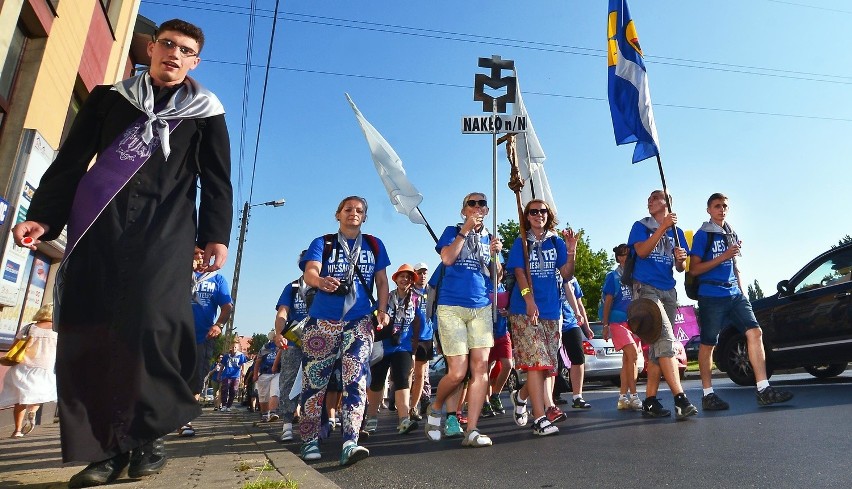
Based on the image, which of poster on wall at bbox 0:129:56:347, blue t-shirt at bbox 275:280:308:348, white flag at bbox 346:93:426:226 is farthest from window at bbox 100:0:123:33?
blue t-shirt at bbox 275:280:308:348

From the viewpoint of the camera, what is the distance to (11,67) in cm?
817

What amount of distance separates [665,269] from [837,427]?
2.10 meters

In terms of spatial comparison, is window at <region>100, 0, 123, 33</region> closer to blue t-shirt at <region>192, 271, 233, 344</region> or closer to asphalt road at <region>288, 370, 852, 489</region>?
blue t-shirt at <region>192, 271, 233, 344</region>

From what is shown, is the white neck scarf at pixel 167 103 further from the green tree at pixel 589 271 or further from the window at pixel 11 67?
the green tree at pixel 589 271

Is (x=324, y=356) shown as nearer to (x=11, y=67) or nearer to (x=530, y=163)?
(x=530, y=163)

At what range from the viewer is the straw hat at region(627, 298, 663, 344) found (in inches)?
229

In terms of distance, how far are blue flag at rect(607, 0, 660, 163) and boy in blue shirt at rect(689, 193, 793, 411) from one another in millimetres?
1074

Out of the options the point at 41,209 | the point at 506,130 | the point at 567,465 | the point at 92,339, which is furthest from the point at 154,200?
the point at 506,130

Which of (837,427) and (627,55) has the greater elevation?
(627,55)

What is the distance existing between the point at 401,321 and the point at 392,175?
7.50ft

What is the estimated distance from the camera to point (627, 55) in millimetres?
7531

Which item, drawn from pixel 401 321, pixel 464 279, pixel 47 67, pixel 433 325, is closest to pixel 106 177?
pixel 464 279

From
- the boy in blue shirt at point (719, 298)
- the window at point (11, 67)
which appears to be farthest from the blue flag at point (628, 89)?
the window at point (11, 67)

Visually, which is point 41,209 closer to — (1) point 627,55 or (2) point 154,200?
(2) point 154,200
